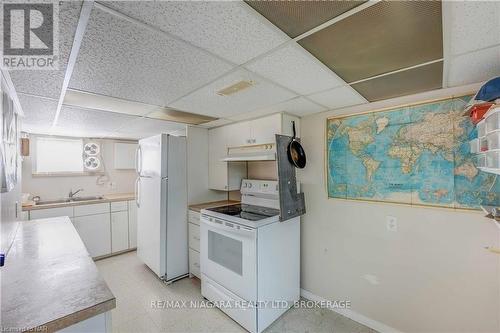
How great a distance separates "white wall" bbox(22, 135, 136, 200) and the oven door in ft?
9.04

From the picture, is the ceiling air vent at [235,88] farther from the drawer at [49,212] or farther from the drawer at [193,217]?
the drawer at [49,212]

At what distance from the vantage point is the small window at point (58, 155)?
11.4 feet

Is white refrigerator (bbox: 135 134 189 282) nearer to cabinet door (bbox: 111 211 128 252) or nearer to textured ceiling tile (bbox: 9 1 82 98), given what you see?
cabinet door (bbox: 111 211 128 252)

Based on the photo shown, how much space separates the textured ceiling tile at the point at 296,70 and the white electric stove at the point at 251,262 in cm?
120

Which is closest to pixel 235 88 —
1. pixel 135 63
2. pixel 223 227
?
pixel 135 63

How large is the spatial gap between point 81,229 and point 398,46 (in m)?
4.27

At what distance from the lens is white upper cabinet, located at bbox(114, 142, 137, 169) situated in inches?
164

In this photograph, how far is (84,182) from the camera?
3.84m

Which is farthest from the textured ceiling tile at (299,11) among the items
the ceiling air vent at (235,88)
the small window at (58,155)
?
the small window at (58,155)

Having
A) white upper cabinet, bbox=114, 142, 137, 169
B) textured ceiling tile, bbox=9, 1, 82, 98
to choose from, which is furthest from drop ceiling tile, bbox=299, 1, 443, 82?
white upper cabinet, bbox=114, 142, 137, 169

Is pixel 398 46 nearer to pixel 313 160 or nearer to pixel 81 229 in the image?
pixel 313 160

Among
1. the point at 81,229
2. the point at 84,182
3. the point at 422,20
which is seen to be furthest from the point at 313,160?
the point at 84,182

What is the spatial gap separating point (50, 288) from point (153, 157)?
2028 millimetres

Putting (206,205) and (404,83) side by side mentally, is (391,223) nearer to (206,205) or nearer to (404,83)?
(404,83)
